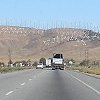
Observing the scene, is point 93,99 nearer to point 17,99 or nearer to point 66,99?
point 66,99

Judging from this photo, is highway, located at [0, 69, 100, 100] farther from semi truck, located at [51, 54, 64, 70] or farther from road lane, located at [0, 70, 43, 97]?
semi truck, located at [51, 54, 64, 70]

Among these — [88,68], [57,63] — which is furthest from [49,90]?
[88,68]

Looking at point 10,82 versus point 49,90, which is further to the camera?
point 10,82

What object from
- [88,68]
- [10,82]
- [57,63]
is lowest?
[10,82]

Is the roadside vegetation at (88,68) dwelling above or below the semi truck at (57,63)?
below

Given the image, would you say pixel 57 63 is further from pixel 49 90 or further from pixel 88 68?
pixel 49 90

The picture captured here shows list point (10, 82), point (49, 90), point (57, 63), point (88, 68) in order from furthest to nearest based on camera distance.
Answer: point (88, 68) < point (57, 63) < point (10, 82) < point (49, 90)

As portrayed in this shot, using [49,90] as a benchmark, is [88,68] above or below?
above

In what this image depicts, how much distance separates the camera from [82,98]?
19594 mm

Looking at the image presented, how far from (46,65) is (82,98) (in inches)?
5009

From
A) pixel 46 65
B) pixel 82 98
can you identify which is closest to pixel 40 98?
pixel 82 98

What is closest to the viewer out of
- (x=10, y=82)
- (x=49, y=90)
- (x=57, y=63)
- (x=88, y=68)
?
(x=49, y=90)

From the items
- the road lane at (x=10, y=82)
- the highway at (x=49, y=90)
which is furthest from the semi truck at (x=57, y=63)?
the highway at (x=49, y=90)

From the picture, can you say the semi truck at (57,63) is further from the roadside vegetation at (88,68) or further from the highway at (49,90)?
the highway at (49,90)
